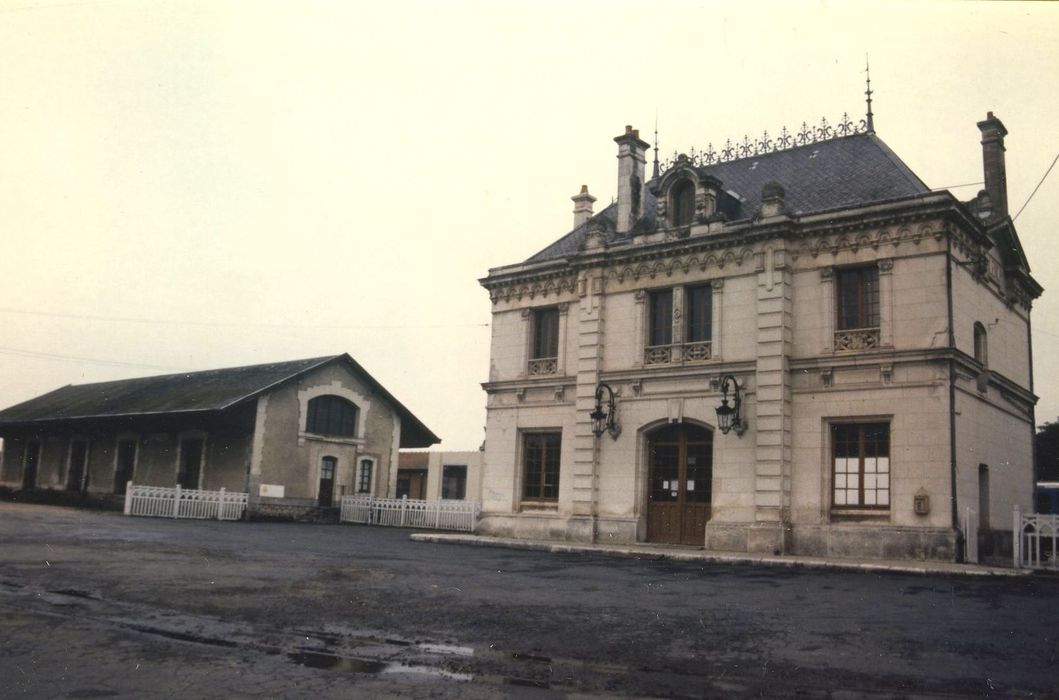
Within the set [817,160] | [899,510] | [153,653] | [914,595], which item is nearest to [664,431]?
[899,510]

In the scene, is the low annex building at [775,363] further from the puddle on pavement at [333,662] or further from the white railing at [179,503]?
the puddle on pavement at [333,662]

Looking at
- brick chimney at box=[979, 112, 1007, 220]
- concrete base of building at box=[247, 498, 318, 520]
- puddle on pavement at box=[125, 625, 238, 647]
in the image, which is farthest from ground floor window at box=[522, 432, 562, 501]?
puddle on pavement at box=[125, 625, 238, 647]

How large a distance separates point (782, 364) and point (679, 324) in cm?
318

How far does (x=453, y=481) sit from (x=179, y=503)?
1077 inches

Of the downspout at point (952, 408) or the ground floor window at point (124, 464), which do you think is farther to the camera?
the ground floor window at point (124, 464)

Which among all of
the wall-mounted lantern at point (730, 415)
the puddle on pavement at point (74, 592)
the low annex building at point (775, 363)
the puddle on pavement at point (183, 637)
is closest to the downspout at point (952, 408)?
the low annex building at point (775, 363)

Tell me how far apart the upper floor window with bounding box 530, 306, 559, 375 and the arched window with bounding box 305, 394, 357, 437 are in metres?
12.7

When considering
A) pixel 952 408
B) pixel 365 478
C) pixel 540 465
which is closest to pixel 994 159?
pixel 952 408

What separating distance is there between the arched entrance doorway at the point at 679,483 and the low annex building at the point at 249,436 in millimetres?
16013

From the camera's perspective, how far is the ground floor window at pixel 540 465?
80.6 feet

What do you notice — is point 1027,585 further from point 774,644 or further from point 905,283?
point 774,644

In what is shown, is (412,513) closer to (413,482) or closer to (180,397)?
(180,397)

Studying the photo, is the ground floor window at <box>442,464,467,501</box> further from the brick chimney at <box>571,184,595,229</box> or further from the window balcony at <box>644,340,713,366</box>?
the window balcony at <box>644,340,713,366</box>

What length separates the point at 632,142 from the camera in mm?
25656
